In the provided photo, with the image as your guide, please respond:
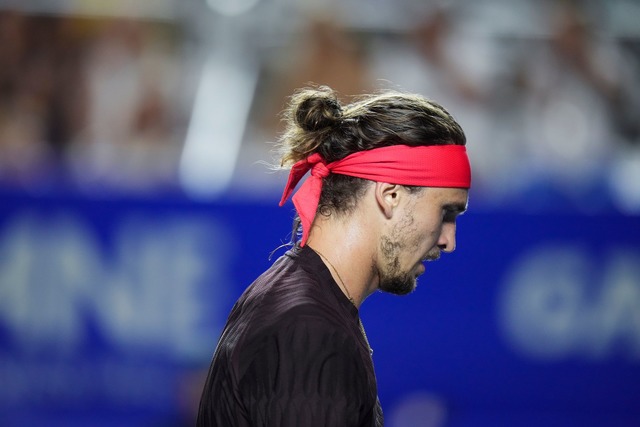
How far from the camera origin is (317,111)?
84.0 inches

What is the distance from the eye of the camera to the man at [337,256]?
174 centimetres

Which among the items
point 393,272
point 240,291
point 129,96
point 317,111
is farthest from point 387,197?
point 129,96

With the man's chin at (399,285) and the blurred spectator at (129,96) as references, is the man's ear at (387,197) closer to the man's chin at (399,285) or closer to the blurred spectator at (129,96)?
the man's chin at (399,285)

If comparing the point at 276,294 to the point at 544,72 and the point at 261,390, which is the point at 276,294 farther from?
the point at 544,72

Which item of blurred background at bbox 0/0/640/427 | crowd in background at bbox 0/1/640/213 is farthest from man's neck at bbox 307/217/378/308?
crowd in background at bbox 0/1/640/213

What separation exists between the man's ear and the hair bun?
8.2 inches

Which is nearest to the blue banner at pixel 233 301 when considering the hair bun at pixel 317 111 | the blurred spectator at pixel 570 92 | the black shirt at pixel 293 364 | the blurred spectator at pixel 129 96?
the blurred spectator at pixel 129 96

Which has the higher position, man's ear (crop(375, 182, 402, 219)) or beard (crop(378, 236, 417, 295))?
man's ear (crop(375, 182, 402, 219))

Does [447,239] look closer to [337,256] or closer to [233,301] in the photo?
[337,256]

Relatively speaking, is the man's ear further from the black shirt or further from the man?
the black shirt

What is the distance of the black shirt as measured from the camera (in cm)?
172

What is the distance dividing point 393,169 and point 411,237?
0.53ft

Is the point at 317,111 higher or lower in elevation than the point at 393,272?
higher

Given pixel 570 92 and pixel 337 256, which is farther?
pixel 570 92
